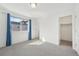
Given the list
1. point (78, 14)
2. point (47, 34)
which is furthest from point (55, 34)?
point (78, 14)

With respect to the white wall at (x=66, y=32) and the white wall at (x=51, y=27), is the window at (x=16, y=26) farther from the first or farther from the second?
the white wall at (x=66, y=32)

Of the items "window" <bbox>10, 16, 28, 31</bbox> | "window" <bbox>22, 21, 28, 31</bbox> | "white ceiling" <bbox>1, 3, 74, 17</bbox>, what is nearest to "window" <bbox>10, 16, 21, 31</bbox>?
"window" <bbox>10, 16, 28, 31</bbox>

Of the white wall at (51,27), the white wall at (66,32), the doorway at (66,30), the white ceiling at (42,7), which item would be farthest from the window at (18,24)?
the white wall at (66,32)

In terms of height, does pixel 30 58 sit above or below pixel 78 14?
below

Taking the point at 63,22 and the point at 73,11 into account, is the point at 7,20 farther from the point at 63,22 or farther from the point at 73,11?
the point at 63,22

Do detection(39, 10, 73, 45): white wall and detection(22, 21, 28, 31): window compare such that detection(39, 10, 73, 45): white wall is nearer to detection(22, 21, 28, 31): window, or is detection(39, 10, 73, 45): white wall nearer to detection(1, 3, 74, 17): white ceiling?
detection(1, 3, 74, 17): white ceiling

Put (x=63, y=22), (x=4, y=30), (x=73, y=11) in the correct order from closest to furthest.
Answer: (x=73, y=11)
(x=4, y=30)
(x=63, y=22)

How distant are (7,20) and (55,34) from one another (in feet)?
10.9

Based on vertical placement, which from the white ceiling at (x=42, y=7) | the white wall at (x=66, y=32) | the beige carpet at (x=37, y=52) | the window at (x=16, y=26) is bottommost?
the beige carpet at (x=37, y=52)

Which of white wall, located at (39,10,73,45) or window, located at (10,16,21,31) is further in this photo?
window, located at (10,16,21,31)

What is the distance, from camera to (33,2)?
335 centimetres

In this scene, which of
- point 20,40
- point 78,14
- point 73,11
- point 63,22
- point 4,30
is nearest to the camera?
point 78,14

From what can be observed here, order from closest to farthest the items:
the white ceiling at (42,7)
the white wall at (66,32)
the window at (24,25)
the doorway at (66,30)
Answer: the white ceiling at (42,7) < the doorway at (66,30) < the white wall at (66,32) < the window at (24,25)

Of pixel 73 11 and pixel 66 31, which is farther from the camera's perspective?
pixel 66 31
